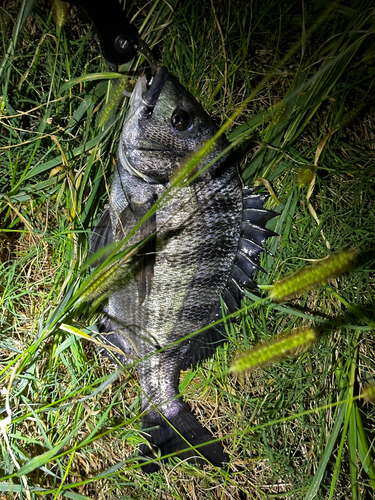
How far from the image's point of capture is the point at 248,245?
161 cm

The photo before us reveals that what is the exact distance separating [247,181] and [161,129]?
50 centimetres

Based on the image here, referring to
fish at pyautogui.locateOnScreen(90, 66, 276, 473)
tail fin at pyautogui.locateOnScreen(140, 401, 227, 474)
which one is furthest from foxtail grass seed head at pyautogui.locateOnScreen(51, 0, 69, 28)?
tail fin at pyautogui.locateOnScreen(140, 401, 227, 474)

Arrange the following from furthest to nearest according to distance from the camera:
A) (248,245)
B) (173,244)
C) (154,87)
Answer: (248,245), (173,244), (154,87)

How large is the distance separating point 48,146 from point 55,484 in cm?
157

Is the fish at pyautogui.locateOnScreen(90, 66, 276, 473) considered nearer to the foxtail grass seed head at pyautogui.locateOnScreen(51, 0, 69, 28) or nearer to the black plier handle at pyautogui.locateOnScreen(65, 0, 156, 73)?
the black plier handle at pyautogui.locateOnScreen(65, 0, 156, 73)

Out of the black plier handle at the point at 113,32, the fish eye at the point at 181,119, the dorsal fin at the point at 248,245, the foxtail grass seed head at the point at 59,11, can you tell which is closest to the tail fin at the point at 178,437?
the dorsal fin at the point at 248,245

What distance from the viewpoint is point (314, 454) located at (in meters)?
1.74

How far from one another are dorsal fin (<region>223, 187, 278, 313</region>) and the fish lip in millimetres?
536

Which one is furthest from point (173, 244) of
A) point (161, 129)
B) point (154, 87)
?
point (154, 87)

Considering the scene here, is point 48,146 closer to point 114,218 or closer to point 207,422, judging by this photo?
point 114,218

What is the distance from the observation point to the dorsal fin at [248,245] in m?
1.59

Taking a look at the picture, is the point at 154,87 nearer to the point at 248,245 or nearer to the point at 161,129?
the point at 161,129

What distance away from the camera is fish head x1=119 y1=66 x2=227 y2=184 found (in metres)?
1.37

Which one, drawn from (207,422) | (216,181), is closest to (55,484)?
(207,422)
